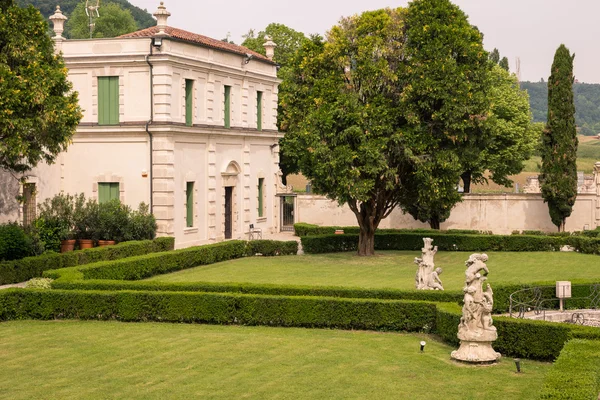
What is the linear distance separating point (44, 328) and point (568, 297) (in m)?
16.7

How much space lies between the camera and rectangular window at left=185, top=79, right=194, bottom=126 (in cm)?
4847

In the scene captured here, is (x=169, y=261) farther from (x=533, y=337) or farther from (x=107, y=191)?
(x=533, y=337)

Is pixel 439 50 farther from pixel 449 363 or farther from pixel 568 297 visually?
pixel 449 363

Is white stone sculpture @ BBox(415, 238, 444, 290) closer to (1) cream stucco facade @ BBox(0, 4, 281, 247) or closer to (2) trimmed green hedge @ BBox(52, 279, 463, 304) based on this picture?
(2) trimmed green hedge @ BBox(52, 279, 463, 304)

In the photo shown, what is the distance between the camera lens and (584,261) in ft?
147

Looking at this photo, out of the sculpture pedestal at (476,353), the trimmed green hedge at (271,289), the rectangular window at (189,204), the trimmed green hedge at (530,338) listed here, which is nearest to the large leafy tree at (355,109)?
the rectangular window at (189,204)

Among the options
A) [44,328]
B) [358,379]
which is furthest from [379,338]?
[44,328]

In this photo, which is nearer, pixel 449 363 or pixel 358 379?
pixel 358 379

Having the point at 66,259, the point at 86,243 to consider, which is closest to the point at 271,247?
the point at 86,243

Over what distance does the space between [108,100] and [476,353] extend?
29.7 m

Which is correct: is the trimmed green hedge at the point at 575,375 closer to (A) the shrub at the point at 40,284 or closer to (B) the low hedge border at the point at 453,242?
(A) the shrub at the point at 40,284

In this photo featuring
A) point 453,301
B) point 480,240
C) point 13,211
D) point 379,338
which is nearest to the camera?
point 379,338

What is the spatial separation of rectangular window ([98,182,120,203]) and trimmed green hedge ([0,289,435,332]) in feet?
60.1

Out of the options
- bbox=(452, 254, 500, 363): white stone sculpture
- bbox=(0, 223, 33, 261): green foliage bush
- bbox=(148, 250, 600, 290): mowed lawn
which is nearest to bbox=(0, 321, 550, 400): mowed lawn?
bbox=(452, 254, 500, 363): white stone sculpture
